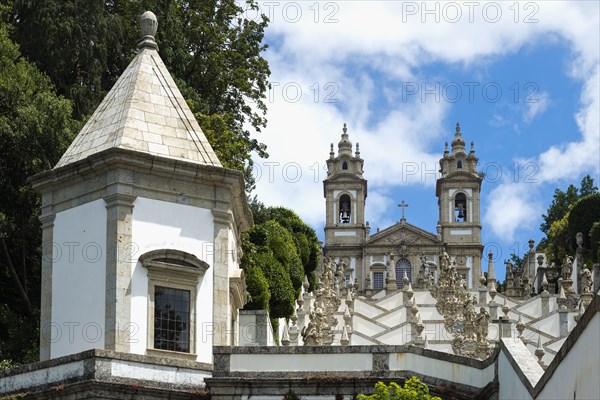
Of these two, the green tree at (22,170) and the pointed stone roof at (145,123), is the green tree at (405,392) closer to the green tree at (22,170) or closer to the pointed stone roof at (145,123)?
the pointed stone roof at (145,123)

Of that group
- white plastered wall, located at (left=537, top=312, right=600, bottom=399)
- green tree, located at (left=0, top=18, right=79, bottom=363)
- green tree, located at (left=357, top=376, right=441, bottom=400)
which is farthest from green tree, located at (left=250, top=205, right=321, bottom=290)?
white plastered wall, located at (left=537, top=312, right=600, bottom=399)

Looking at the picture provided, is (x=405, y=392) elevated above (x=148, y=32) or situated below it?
below

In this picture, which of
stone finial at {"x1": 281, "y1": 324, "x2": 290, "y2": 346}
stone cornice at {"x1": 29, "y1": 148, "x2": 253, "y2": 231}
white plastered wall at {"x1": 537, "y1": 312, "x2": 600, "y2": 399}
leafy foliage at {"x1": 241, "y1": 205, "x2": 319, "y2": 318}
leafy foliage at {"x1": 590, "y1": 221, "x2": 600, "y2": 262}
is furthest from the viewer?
leafy foliage at {"x1": 590, "y1": 221, "x2": 600, "y2": 262}

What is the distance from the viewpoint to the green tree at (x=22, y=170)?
1268 inches

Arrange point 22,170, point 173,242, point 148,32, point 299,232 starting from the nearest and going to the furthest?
point 173,242
point 148,32
point 22,170
point 299,232

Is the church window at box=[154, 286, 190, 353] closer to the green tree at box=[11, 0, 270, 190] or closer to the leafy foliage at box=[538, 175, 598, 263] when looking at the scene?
the green tree at box=[11, 0, 270, 190]

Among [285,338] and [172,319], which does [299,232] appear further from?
[172,319]

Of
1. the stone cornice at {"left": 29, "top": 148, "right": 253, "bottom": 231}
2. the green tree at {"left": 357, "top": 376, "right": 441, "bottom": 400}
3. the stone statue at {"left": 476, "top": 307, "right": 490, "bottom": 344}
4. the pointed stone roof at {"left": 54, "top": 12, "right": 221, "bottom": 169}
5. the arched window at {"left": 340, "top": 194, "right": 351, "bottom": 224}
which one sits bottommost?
the green tree at {"left": 357, "top": 376, "right": 441, "bottom": 400}

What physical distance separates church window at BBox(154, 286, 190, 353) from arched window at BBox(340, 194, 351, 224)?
82.4 metres

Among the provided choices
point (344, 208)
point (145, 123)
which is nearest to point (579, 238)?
point (344, 208)

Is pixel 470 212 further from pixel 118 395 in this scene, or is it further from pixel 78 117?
pixel 118 395

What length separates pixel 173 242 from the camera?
22875 mm

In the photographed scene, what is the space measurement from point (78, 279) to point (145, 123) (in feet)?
9.62

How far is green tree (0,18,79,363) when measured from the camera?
3222 cm
